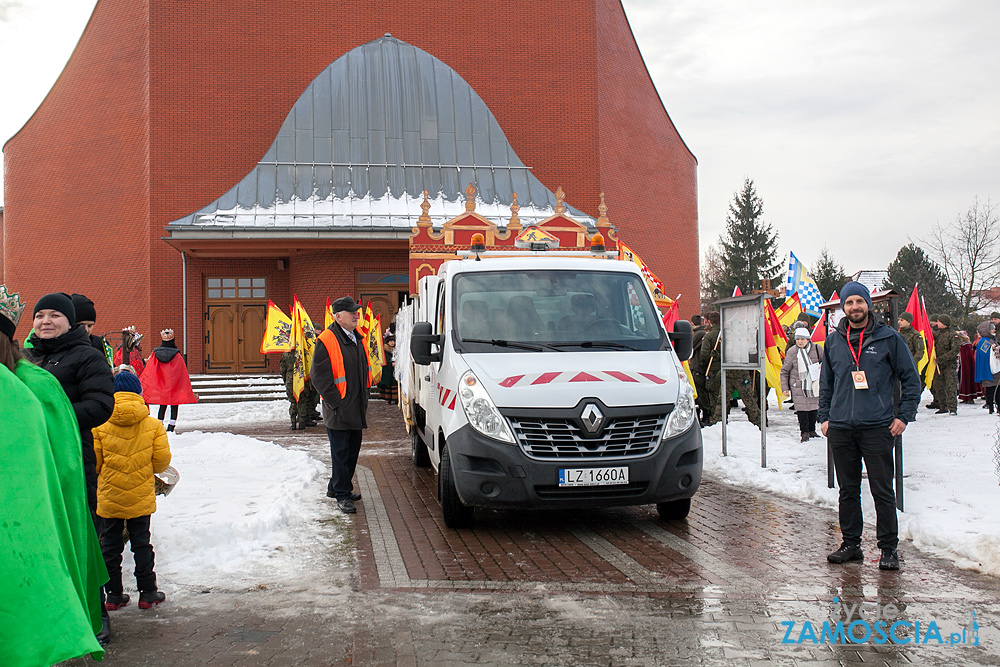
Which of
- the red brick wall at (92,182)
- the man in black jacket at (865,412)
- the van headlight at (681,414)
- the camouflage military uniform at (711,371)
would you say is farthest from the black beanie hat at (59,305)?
the red brick wall at (92,182)

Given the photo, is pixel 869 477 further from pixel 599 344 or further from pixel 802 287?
pixel 802 287

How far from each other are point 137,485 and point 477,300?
3493 millimetres

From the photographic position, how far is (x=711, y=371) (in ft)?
45.9

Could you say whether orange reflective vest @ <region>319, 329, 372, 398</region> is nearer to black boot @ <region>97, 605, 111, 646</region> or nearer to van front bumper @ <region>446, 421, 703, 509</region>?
van front bumper @ <region>446, 421, 703, 509</region>

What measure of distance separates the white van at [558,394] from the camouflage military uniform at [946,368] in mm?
10319

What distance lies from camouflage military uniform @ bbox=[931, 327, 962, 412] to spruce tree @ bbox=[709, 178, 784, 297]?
4144cm

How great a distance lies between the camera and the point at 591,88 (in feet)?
91.7

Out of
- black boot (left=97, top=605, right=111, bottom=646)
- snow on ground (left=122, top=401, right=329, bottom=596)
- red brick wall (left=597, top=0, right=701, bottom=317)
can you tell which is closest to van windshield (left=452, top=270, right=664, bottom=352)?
snow on ground (left=122, top=401, right=329, bottom=596)

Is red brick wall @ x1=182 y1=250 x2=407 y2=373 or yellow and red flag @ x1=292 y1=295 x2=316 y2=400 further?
red brick wall @ x1=182 y1=250 x2=407 y2=373

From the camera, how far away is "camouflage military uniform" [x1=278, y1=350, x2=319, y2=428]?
15.6 m

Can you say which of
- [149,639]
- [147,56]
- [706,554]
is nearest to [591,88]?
[147,56]

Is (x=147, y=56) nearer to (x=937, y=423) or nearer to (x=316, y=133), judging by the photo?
(x=316, y=133)

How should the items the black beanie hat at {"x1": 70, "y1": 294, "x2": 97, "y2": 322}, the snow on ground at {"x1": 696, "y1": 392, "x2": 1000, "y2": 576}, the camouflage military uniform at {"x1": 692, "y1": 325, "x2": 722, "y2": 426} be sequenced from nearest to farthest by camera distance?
the black beanie hat at {"x1": 70, "y1": 294, "x2": 97, "y2": 322} < the snow on ground at {"x1": 696, "y1": 392, "x2": 1000, "y2": 576} < the camouflage military uniform at {"x1": 692, "y1": 325, "x2": 722, "y2": 426}

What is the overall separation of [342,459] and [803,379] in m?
7.35
